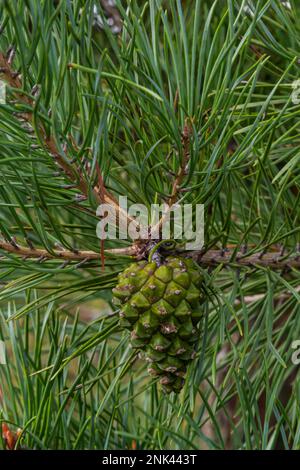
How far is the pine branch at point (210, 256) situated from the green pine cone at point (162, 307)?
0.04 m

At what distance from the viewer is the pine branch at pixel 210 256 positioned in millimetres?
425

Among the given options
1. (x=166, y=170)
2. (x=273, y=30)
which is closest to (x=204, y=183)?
(x=166, y=170)

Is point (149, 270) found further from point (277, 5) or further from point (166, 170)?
point (277, 5)

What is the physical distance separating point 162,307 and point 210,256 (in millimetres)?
92

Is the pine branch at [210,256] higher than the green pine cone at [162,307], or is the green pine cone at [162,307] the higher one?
the pine branch at [210,256]

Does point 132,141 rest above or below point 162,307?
above
